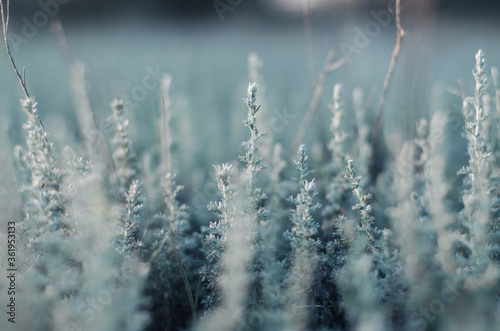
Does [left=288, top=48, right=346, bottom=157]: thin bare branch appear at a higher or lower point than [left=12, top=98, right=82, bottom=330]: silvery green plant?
higher

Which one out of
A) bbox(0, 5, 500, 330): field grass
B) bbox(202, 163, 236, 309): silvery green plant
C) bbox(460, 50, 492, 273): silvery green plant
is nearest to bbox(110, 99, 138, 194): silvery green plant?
bbox(0, 5, 500, 330): field grass

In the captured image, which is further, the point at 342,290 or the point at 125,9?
the point at 125,9

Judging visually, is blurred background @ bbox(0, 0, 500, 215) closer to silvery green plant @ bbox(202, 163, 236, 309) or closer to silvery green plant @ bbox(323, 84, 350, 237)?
silvery green plant @ bbox(323, 84, 350, 237)

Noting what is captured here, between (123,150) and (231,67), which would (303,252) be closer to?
(123,150)

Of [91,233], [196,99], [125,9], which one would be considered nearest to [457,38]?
[196,99]

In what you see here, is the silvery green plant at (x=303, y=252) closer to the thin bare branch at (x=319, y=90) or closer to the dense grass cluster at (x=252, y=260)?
the dense grass cluster at (x=252, y=260)

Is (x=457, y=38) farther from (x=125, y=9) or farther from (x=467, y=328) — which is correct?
(x=125, y=9)

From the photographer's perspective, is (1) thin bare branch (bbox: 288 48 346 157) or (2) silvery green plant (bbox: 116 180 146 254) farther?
(1) thin bare branch (bbox: 288 48 346 157)

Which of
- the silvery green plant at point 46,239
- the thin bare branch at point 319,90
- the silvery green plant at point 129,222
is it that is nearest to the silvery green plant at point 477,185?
the thin bare branch at point 319,90
